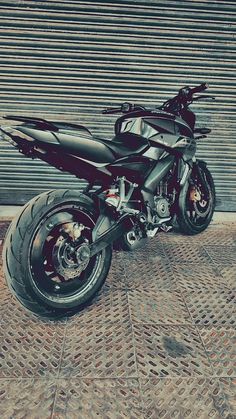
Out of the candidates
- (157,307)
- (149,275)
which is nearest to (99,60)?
(149,275)

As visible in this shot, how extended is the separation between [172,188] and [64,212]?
1.56 m

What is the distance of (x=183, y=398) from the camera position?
6.69 ft

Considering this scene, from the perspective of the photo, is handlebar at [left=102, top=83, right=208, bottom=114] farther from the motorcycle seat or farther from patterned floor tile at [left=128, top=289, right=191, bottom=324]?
patterned floor tile at [left=128, top=289, right=191, bottom=324]

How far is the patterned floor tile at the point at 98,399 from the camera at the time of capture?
1908mm

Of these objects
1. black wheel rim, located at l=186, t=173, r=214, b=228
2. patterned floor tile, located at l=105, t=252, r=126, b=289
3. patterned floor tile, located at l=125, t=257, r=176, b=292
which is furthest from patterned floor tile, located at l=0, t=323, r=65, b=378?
black wheel rim, located at l=186, t=173, r=214, b=228

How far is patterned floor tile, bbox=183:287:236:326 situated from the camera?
2816 mm

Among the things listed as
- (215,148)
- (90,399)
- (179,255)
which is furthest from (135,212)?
(215,148)

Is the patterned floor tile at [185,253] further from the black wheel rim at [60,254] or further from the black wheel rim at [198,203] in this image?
the black wheel rim at [60,254]

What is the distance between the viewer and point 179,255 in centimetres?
391

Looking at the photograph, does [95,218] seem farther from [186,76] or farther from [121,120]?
[186,76]

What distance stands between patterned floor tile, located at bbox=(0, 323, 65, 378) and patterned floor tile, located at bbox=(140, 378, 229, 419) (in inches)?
25.2

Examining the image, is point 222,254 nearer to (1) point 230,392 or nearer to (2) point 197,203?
(2) point 197,203

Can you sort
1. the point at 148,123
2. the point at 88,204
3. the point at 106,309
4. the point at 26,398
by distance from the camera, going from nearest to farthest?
the point at 26,398 → the point at 88,204 → the point at 106,309 → the point at 148,123

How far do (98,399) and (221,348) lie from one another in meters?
1.04
